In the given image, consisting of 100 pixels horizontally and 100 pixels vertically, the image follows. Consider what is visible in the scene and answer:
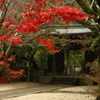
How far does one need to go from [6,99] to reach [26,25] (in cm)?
422

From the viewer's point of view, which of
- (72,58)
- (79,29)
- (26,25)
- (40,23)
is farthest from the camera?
(72,58)

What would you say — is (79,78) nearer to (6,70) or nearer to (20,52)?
(20,52)

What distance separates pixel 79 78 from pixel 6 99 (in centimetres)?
1059

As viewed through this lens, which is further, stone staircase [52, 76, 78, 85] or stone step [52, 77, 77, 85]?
stone staircase [52, 76, 78, 85]

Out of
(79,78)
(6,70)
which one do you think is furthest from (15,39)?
(79,78)

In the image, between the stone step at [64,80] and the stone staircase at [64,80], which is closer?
the stone step at [64,80]

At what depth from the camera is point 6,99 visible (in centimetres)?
986

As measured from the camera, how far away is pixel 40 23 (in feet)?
25.1

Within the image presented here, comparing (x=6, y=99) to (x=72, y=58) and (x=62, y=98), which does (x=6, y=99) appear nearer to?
(x=62, y=98)

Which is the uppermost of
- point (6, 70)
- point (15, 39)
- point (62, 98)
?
point (15, 39)

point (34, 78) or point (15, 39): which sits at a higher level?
point (15, 39)

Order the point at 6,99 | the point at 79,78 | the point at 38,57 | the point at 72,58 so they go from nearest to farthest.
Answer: the point at 6,99, the point at 79,78, the point at 38,57, the point at 72,58

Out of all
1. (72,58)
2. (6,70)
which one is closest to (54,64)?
(72,58)

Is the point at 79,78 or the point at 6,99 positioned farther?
the point at 79,78
